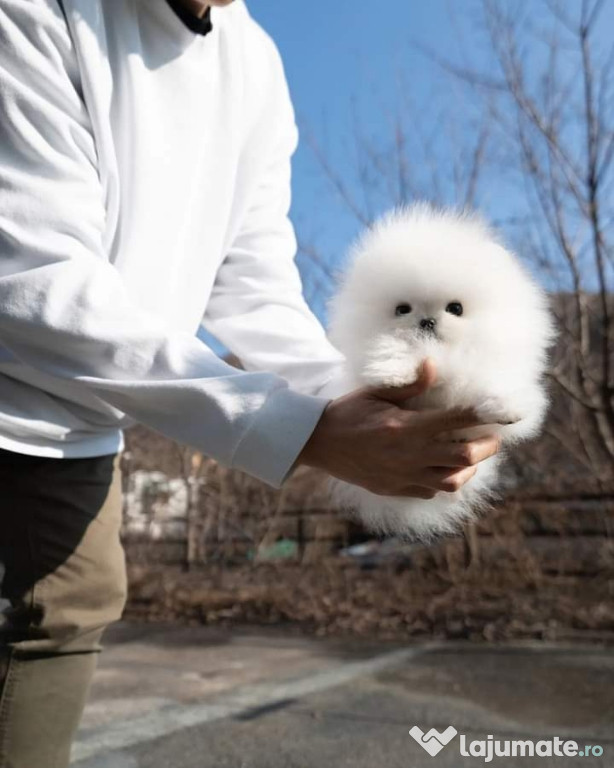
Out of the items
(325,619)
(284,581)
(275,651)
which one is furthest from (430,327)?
(284,581)

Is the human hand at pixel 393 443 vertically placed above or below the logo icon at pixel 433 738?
above

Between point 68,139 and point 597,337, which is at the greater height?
point 597,337

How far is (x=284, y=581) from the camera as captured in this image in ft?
21.1

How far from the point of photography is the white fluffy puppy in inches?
37.8

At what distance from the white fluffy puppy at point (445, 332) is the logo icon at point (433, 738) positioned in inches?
73.8

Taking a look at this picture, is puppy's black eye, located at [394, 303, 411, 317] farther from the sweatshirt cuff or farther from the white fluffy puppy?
the sweatshirt cuff

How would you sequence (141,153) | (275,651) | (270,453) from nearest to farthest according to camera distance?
(270,453) → (141,153) → (275,651)

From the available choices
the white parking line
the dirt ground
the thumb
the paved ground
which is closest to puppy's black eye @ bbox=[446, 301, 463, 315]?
the thumb

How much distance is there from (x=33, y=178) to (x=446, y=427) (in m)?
0.61

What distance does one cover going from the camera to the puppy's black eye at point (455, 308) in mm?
1045

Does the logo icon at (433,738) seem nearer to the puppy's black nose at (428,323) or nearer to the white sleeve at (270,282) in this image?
the white sleeve at (270,282)

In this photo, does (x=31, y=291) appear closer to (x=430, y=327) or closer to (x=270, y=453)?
(x=270, y=453)

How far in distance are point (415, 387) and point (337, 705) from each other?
266cm

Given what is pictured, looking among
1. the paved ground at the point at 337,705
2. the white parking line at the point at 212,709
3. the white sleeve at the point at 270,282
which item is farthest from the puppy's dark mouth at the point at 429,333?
the white parking line at the point at 212,709
